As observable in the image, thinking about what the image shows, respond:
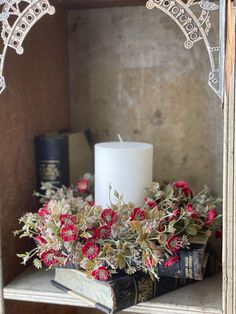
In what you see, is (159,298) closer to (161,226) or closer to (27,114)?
(161,226)

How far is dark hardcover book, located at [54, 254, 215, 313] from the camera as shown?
2.58ft

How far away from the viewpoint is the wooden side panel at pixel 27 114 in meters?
0.92

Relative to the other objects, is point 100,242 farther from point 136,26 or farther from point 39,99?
point 136,26

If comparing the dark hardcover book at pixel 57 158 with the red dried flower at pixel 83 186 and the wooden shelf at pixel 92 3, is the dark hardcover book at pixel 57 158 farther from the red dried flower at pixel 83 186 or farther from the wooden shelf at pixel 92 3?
the wooden shelf at pixel 92 3

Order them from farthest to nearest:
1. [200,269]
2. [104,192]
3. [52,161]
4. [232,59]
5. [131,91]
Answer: [131,91] → [52,161] → [104,192] → [200,269] → [232,59]

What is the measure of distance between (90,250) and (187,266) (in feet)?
0.58

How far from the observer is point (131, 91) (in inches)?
44.6

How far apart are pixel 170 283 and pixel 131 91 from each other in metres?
0.48

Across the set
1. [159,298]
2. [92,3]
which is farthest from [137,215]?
[92,3]

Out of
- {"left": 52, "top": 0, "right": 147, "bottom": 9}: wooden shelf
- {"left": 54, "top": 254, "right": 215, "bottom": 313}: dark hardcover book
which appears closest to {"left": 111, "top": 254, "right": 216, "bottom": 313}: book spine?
{"left": 54, "top": 254, "right": 215, "bottom": 313}: dark hardcover book

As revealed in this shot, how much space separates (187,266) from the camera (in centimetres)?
83

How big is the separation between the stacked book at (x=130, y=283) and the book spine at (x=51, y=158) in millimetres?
231

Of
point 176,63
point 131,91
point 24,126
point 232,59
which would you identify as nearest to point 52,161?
point 24,126

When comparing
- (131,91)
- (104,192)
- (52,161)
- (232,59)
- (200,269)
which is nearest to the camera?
(232,59)
